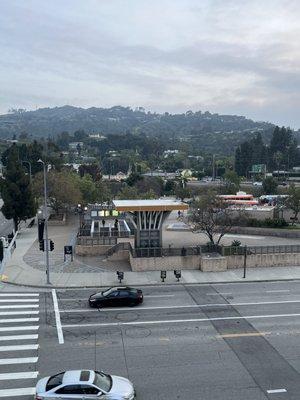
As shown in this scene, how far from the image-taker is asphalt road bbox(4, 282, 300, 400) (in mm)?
16625

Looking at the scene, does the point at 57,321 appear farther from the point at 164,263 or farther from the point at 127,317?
the point at 164,263

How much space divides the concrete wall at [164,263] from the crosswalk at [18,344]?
337 inches

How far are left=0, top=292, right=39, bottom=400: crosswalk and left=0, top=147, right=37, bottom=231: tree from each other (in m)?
23.5

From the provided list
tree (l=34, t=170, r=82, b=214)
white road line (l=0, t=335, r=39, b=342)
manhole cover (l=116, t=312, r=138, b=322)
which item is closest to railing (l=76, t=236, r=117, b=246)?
manhole cover (l=116, t=312, r=138, b=322)

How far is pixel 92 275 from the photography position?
108 feet

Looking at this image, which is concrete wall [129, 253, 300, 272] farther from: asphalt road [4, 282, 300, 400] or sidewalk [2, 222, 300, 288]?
asphalt road [4, 282, 300, 400]

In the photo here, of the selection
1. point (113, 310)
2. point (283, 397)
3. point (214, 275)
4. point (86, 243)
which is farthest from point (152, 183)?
point (283, 397)

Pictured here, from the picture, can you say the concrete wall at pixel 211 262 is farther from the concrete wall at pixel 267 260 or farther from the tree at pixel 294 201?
the tree at pixel 294 201

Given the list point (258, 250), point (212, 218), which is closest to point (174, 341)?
point (258, 250)

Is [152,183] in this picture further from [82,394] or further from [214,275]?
[82,394]

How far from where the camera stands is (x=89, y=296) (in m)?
28.1

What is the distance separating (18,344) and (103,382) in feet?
22.2

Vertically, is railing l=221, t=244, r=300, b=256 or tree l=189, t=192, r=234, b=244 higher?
tree l=189, t=192, r=234, b=244

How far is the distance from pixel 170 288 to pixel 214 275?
15.2ft
